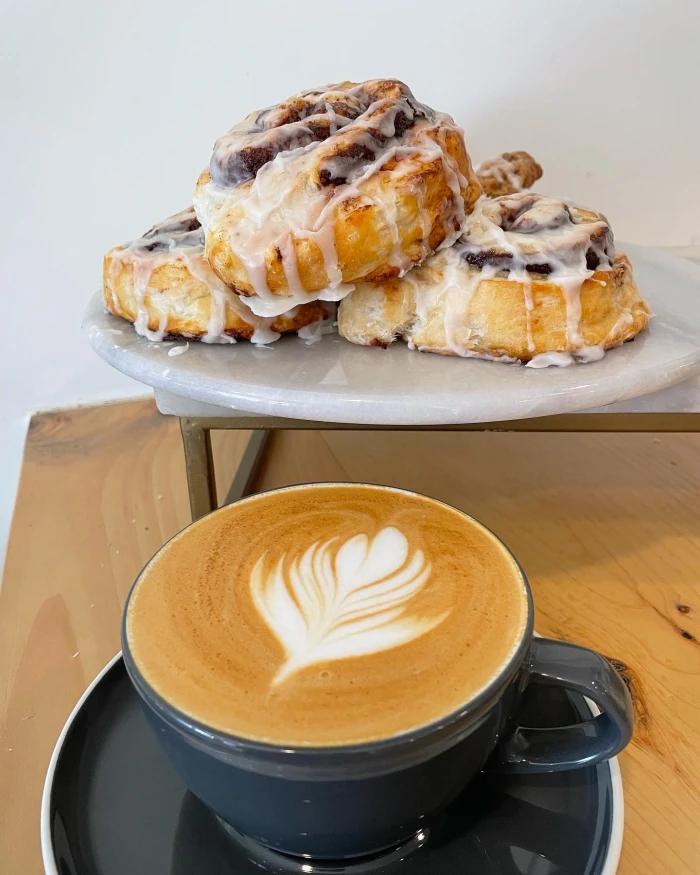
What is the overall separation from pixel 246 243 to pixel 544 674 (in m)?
0.34

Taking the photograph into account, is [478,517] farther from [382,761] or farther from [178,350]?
[382,761]

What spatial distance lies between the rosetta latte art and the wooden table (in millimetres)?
193

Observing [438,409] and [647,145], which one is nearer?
[438,409]

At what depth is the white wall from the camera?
0.78 meters

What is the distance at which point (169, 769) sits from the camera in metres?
0.31

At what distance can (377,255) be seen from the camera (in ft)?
1.59

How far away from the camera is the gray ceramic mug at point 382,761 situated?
0.77 ft

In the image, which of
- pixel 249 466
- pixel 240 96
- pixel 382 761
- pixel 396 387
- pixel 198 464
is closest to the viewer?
pixel 382 761

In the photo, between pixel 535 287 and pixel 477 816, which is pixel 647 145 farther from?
pixel 477 816

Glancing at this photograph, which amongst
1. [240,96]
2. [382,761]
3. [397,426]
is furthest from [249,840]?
[240,96]

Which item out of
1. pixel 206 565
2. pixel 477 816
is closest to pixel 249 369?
pixel 206 565

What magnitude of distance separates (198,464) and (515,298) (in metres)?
0.27

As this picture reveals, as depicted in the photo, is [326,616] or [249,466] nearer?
[326,616]

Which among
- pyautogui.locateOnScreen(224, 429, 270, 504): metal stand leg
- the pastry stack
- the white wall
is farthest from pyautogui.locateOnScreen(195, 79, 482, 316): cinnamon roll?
the white wall
